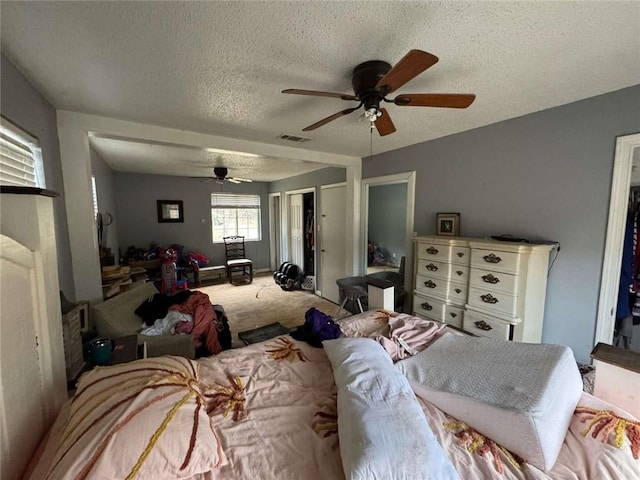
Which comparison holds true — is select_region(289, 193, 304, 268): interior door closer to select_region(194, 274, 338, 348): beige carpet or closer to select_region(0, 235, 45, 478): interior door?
select_region(194, 274, 338, 348): beige carpet

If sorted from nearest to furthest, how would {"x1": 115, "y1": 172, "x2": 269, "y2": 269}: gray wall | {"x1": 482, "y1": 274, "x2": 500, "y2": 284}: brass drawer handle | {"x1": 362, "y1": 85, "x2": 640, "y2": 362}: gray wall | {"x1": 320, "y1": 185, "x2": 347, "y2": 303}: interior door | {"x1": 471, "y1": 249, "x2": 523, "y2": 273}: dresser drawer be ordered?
1. {"x1": 362, "y1": 85, "x2": 640, "y2": 362}: gray wall
2. {"x1": 471, "y1": 249, "x2": 523, "y2": 273}: dresser drawer
3. {"x1": 482, "y1": 274, "x2": 500, "y2": 284}: brass drawer handle
4. {"x1": 320, "y1": 185, "x2": 347, "y2": 303}: interior door
5. {"x1": 115, "y1": 172, "x2": 269, "y2": 269}: gray wall

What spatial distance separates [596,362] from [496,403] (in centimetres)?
57

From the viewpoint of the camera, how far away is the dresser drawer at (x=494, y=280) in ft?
6.69

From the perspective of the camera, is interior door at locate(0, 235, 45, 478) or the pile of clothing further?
the pile of clothing

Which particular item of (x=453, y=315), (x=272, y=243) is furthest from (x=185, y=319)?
(x=272, y=243)

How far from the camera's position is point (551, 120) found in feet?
6.83

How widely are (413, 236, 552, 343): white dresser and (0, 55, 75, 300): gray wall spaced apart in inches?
122

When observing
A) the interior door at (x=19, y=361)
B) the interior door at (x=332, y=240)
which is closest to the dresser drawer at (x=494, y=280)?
the interior door at (x=332, y=240)

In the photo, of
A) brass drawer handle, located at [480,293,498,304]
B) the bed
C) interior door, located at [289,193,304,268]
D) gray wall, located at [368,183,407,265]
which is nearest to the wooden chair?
interior door, located at [289,193,304,268]

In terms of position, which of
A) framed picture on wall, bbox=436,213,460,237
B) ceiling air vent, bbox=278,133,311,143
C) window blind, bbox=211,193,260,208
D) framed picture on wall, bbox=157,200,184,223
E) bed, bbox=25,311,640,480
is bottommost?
bed, bbox=25,311,640,480

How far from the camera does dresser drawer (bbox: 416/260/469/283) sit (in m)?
2.39

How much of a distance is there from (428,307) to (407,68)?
2204mm

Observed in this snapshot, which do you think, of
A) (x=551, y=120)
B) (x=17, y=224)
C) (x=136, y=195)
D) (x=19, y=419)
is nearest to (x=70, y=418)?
(x=19, y=419)

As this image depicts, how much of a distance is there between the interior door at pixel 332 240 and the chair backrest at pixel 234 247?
2323 millimetres
